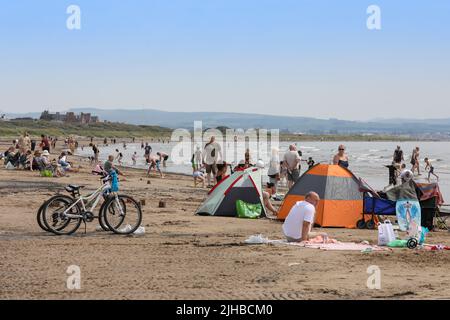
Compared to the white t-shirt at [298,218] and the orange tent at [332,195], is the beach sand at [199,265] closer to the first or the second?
the white t-shirt at [298,218]

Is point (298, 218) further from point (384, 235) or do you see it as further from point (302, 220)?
point (384, 235)

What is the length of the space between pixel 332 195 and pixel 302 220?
3.53 metres

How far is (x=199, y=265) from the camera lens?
978cm

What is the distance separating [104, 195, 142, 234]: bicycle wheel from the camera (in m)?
12.8

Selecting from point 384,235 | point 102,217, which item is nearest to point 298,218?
point 384,235

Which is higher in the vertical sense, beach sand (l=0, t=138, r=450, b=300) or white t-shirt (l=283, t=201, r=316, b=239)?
white t-shirt (l=283, t=201, r=316, b=239)

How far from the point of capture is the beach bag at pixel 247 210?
15844 mm

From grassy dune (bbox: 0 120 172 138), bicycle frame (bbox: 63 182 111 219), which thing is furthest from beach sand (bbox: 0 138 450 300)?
grassy dune (bbox: 0 120 172 138)

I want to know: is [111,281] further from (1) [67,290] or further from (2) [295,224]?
(2) [295,224]

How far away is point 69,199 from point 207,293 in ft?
17.7

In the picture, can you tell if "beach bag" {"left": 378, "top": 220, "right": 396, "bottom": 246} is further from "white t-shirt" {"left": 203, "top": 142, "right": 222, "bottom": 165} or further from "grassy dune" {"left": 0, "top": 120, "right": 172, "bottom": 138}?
"grassy dune" {"left": 0, "top": 120, "right": 172, "bottom": 138}

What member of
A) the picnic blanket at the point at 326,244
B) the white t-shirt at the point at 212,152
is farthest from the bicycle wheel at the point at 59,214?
the white t-shirt at the point at 212,152

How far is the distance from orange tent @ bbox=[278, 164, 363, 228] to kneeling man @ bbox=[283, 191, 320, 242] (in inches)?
122

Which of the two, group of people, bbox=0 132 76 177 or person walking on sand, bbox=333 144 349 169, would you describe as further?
group of people, bbox=0 132 76 177
